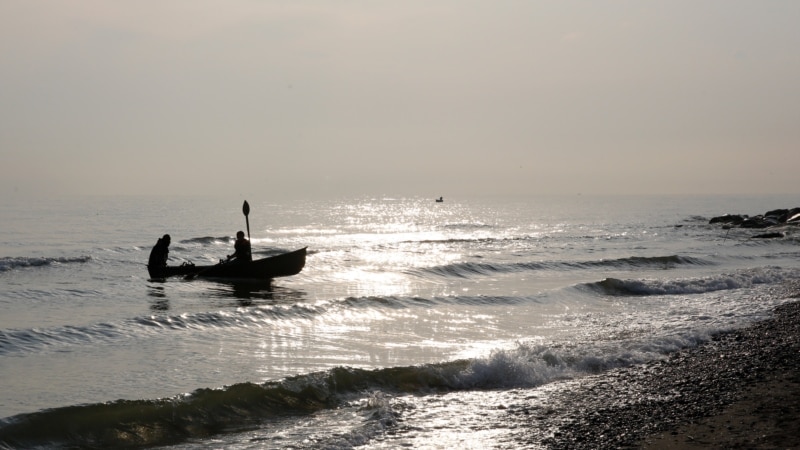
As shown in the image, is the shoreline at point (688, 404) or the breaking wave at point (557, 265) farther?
the breaking wave at point (557, 265)

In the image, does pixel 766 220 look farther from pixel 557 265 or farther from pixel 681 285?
pixel 681 285

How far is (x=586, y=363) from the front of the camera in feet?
42.9

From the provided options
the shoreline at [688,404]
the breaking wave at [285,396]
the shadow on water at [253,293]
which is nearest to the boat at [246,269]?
the shadow on water at [253,293]

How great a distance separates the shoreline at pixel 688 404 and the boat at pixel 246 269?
16223 mm

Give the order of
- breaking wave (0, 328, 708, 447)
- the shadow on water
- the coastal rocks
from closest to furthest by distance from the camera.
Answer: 1. breaking wave (0, 328, 708, 447)
2. the shadow on water
3. the coastal rocks

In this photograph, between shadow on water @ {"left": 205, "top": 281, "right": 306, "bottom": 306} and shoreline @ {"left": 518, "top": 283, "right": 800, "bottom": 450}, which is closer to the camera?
shoreline @ {"left": 518, "top": 283, "right": 800, "bottom": 450}

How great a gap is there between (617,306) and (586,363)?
9126mm

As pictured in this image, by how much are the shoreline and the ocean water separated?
1.79 ft

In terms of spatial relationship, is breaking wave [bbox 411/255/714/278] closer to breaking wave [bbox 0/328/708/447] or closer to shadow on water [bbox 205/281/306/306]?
shadow on water [bbox 205/281/306/306]

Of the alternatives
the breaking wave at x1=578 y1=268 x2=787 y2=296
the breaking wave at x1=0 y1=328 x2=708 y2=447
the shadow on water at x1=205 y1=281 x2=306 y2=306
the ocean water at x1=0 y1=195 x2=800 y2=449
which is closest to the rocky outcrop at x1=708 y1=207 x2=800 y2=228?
the ocean water at x1=0 y1=195 x2=800 y2=449

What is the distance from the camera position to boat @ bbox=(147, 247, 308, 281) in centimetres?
2605

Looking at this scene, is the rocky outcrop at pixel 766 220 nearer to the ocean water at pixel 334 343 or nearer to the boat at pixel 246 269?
the ocean water at pixel 334 343

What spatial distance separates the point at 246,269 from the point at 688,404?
1888 centimetres

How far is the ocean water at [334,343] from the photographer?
988 cm
